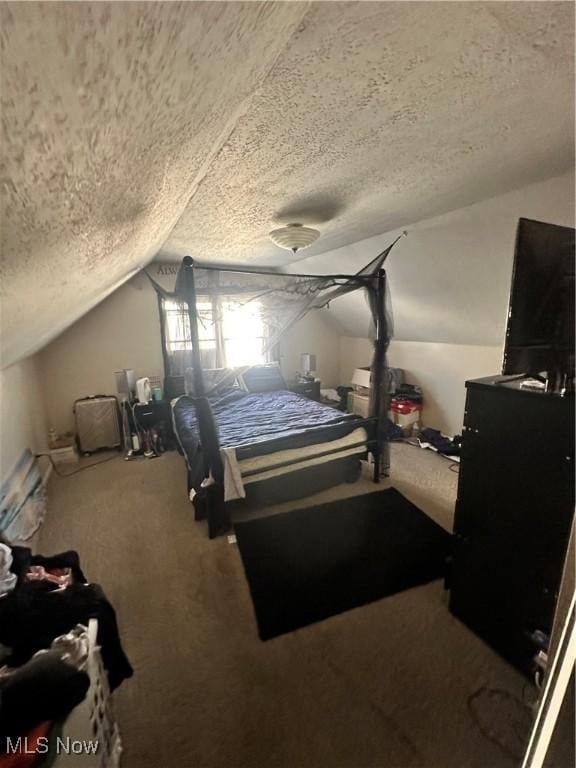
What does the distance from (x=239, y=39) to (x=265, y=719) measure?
2.19 meters

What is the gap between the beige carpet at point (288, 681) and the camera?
123 cm

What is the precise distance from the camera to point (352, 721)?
1.31 meters

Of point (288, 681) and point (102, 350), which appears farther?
point (102, 350)

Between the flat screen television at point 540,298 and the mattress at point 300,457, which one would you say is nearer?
the flat screen television at point 540,298

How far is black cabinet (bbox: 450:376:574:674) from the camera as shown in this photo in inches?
51.3

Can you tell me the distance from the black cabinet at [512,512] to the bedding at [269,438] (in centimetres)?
132

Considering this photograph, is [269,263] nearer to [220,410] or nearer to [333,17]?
[220,410]

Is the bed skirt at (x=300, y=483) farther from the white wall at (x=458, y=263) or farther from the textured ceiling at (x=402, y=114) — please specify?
the textured ceiling at (x=402, y=114)

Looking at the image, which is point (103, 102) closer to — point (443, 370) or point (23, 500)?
point (23, 500)

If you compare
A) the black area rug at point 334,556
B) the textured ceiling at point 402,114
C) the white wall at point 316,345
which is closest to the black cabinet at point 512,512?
the black area rug at point 334,556

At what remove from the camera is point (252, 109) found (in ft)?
3.56

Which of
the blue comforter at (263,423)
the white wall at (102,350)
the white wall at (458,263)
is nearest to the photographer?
the white wall at (458,263)

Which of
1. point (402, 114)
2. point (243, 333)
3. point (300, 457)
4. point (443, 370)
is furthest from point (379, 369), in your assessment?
point (402, 114)

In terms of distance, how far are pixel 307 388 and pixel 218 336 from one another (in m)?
1.55
